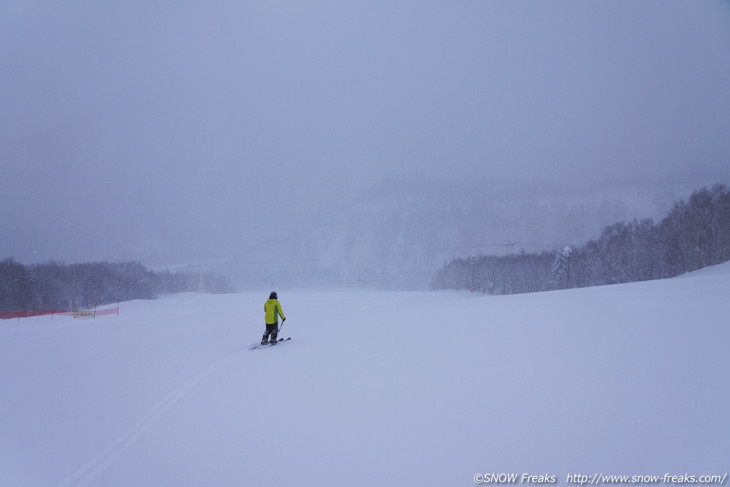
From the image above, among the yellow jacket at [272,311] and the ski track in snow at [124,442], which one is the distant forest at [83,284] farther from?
the ski track in snow at [124,442]

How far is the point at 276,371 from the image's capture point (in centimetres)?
876

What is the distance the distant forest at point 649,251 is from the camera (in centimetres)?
5247

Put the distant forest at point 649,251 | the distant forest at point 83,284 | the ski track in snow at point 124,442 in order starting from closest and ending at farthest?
1. the ski track in snow at point 124,442
2. the distant forest at point 649,251
3. the distant forest at point 83,284

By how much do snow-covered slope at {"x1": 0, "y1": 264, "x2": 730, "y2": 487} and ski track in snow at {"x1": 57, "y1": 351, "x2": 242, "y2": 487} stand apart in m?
0.03

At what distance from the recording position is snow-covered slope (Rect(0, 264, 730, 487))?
426cm

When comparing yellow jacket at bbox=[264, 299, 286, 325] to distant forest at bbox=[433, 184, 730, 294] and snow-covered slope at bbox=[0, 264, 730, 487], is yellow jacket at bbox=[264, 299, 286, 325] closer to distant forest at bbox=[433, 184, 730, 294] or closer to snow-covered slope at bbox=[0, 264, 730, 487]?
snow-covered slope at bbox=[0, 264, 730, 487]

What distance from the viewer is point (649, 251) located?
55.9 meters

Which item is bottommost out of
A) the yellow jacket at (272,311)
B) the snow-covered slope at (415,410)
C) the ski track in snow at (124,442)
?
the ski track in snow at (124,442)

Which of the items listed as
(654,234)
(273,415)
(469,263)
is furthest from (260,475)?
(469,263)

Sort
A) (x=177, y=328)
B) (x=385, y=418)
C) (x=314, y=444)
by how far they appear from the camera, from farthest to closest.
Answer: (x=177, y=328), (x=385, y=418), (x=314, y=444)

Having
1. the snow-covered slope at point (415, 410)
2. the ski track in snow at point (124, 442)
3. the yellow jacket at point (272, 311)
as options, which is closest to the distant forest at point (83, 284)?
the yellow jacket at point (272, 311)

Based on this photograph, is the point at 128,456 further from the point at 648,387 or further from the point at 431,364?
the point at 648,387

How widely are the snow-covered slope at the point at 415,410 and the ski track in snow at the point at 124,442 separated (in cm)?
3

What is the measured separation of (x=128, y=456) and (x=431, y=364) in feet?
17.9
